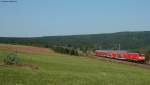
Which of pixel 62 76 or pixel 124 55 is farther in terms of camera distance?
pixel 124 55

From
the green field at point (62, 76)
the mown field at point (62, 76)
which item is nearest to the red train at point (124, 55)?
the mown field at point (62, 76)

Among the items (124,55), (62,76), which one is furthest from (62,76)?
(124,55)

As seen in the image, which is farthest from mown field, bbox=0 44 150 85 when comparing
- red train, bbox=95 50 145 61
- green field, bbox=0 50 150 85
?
red train, bbox=95 50 145 61

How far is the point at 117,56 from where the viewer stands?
266 feet

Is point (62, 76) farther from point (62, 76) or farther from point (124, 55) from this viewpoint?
point (124, 55)

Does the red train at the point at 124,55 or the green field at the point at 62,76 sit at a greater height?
the green field at the point at 62,76

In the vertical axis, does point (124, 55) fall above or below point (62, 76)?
below

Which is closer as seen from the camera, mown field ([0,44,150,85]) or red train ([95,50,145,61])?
mown field ([0,44,150,85])

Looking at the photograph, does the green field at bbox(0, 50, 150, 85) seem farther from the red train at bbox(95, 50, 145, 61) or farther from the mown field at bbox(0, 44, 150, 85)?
the red train at bbox(95, 50, 145, 61)

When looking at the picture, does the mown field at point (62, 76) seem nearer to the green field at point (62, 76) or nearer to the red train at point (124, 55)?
the green field at point (62, 76)

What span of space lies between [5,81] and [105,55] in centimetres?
7408

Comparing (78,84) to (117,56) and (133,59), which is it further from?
(117,56)

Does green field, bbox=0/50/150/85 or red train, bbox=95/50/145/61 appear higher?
green field, bbox=0/50/150/85

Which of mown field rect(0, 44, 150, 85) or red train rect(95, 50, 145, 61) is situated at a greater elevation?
mown field rect(0, 44, 150, 85)
